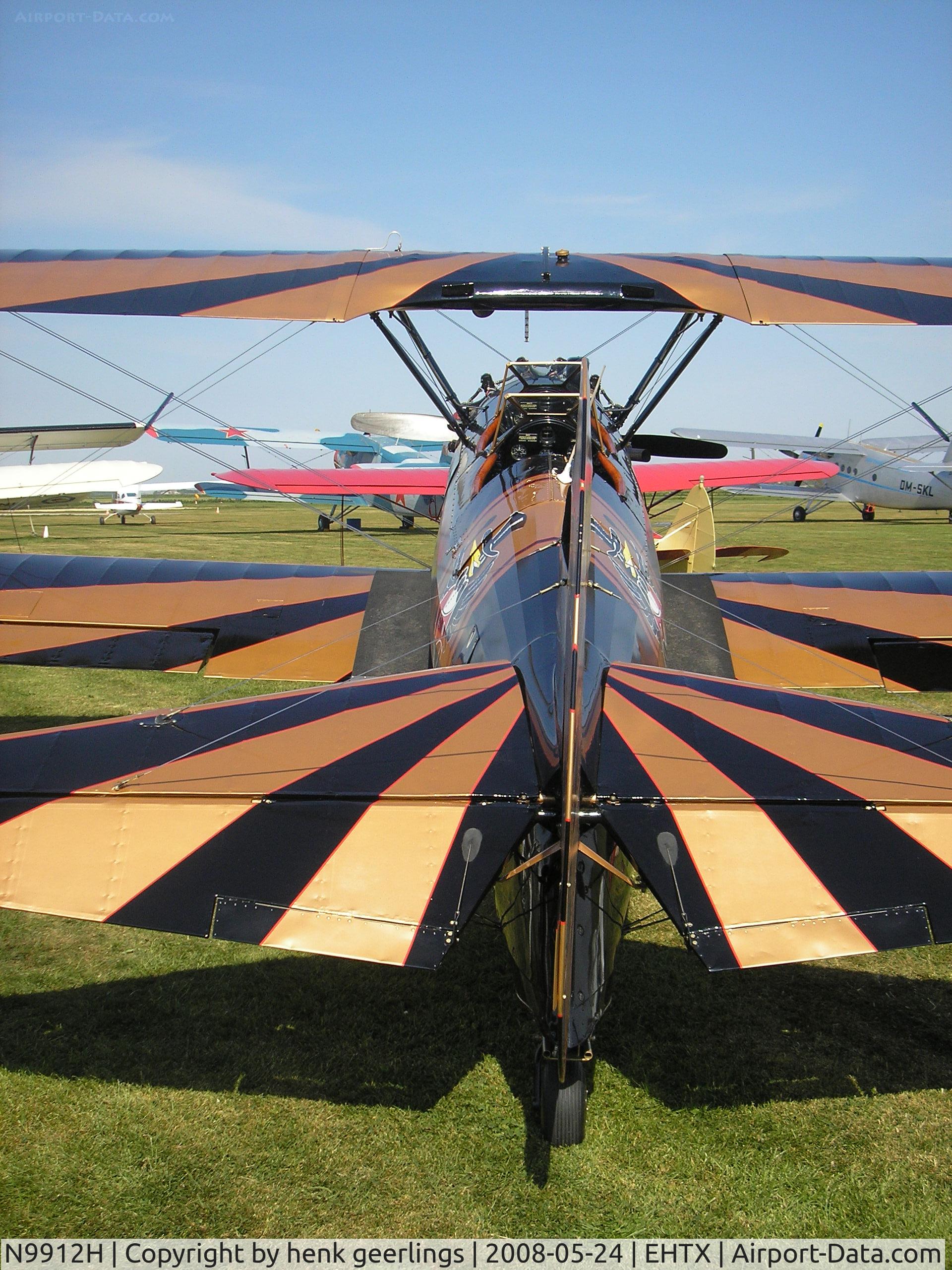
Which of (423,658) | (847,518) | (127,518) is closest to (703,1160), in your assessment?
(423,658)

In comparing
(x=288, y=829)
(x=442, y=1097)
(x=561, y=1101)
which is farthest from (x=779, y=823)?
(x=442, y=1097)

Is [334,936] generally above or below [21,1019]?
above

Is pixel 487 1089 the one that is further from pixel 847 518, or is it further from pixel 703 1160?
pixel 847 518

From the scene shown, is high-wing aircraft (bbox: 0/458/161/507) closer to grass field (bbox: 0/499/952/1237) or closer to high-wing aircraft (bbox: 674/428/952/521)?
high-wing aircraft (bbox: 674/428/952/521)

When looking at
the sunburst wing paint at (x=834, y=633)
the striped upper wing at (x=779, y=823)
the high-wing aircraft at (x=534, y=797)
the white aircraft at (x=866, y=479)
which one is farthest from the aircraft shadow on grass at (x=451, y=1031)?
the white aircraft at (x=866, y=479)

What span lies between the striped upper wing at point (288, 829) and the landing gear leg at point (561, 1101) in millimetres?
848

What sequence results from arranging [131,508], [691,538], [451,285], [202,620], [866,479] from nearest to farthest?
[451,285] → [202,620] → [691,538] → [866,479] → [131,508]

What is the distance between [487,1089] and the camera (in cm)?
341

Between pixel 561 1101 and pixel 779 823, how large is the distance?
3.75 feet

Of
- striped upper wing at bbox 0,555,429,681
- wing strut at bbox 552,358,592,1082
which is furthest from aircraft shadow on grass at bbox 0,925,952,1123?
striped upper wing at bbox 0,555,429,681

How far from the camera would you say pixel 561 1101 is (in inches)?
114

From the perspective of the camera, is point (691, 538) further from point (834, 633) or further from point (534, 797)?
point (534, 797)

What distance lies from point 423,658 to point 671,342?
2.76 metres
